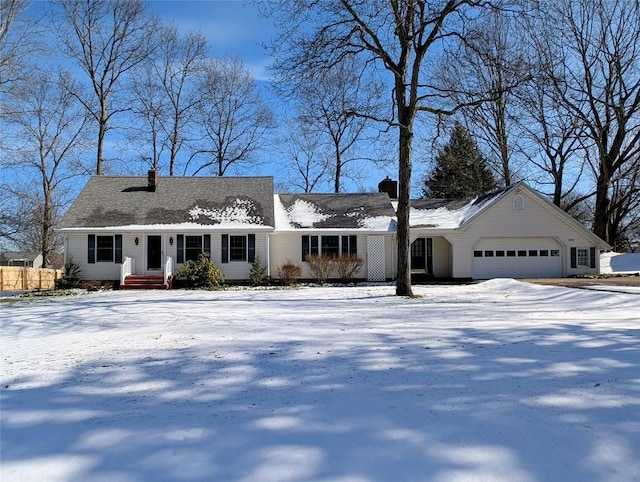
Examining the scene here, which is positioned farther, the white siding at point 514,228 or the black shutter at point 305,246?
the white siding at point 514,228

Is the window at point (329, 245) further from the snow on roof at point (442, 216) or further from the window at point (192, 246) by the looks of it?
the window at point (192, 246)

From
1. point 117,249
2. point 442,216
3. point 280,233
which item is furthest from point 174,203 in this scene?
point 442,216

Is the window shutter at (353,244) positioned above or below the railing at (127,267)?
above

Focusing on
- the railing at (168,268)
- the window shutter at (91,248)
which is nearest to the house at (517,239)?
the railing at (168,268)

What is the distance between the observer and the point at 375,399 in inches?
166

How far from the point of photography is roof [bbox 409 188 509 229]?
2380cm

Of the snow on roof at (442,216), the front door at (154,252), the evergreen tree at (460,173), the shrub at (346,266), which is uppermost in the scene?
the evergreen tree at (460,173)

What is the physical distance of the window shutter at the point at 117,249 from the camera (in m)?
21.5

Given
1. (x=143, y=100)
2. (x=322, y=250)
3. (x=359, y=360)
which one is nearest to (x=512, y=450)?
(x=359, y=360)

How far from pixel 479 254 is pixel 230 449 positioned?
22.1 m

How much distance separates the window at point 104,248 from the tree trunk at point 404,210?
13480mm

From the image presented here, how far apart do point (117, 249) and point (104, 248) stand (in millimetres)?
620

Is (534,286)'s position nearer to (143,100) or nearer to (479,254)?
(479,254)

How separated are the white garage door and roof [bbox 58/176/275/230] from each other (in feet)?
35.0
